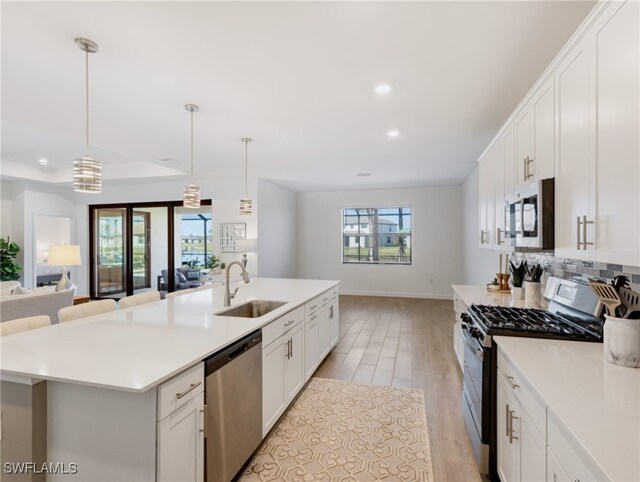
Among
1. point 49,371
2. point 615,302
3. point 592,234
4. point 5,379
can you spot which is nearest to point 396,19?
point 592,234

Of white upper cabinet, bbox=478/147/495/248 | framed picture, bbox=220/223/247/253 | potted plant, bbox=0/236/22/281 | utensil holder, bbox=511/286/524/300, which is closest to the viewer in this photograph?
utensil holder, bbox=511/286/524/300

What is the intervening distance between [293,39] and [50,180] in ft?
24.3

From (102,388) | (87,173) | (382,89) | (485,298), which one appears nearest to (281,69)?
(382,89)

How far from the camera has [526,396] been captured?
Answer: 139 centimetres

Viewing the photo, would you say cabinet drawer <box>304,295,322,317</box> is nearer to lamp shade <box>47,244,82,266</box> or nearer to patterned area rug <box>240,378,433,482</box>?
patterned area rug <box>240,378,433,482</box>

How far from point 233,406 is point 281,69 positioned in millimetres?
2252

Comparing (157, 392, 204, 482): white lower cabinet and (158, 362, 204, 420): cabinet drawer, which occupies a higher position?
(158, 362, 204, 420): cabinet drawer

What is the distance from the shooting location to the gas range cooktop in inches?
69.0

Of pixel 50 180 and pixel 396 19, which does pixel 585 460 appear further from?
pixel 50 180

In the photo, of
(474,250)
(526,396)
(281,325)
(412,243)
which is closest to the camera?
(526,396)

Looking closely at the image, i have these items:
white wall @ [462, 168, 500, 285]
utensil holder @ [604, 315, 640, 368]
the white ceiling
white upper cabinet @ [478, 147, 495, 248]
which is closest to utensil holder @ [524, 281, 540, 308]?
white upper cabinet @ [478, 147, 495, 248]

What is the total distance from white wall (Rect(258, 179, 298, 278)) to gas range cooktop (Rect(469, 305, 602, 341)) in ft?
16.6

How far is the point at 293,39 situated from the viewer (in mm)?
1975
